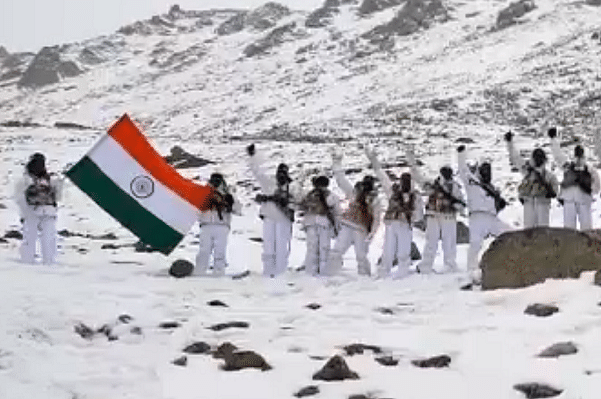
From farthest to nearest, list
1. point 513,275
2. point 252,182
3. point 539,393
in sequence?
1. point 252,182
2. point 513,275
3. point 539,393

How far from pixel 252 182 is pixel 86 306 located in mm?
14484

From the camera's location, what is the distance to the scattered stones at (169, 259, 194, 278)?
448 inches

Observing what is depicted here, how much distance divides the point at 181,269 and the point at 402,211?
301 cm

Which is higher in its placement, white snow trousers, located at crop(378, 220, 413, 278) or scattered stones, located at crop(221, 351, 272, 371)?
white snow trousers, located at crop(378, 220, 413, 278)

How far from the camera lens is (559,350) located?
20.9ft

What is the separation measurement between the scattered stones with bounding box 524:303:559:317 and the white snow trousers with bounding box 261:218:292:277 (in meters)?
4.81

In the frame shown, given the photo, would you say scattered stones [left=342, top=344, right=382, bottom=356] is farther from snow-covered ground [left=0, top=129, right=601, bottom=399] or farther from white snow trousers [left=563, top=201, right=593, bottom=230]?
white snow trousers [left=563, top=201, right=593, bottom=230]

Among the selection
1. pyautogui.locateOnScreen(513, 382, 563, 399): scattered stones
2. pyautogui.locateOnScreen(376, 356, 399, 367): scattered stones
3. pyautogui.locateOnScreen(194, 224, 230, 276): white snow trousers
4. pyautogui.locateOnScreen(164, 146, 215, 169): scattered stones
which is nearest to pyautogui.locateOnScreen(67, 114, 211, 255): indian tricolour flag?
pyautogui.locateOnScreen(194, 224, 230, 276): white snow trousers

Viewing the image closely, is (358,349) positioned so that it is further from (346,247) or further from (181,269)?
(181,269)

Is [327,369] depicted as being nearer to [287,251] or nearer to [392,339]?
[392,339]

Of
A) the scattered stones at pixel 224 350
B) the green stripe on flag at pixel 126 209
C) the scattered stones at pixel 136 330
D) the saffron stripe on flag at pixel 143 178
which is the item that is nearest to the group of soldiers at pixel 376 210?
the saffron stripe on flag at pixel 143 178

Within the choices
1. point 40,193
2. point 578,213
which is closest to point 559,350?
point 578,213

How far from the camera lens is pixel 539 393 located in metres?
5.62

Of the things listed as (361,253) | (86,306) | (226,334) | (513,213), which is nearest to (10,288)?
(86,306)
